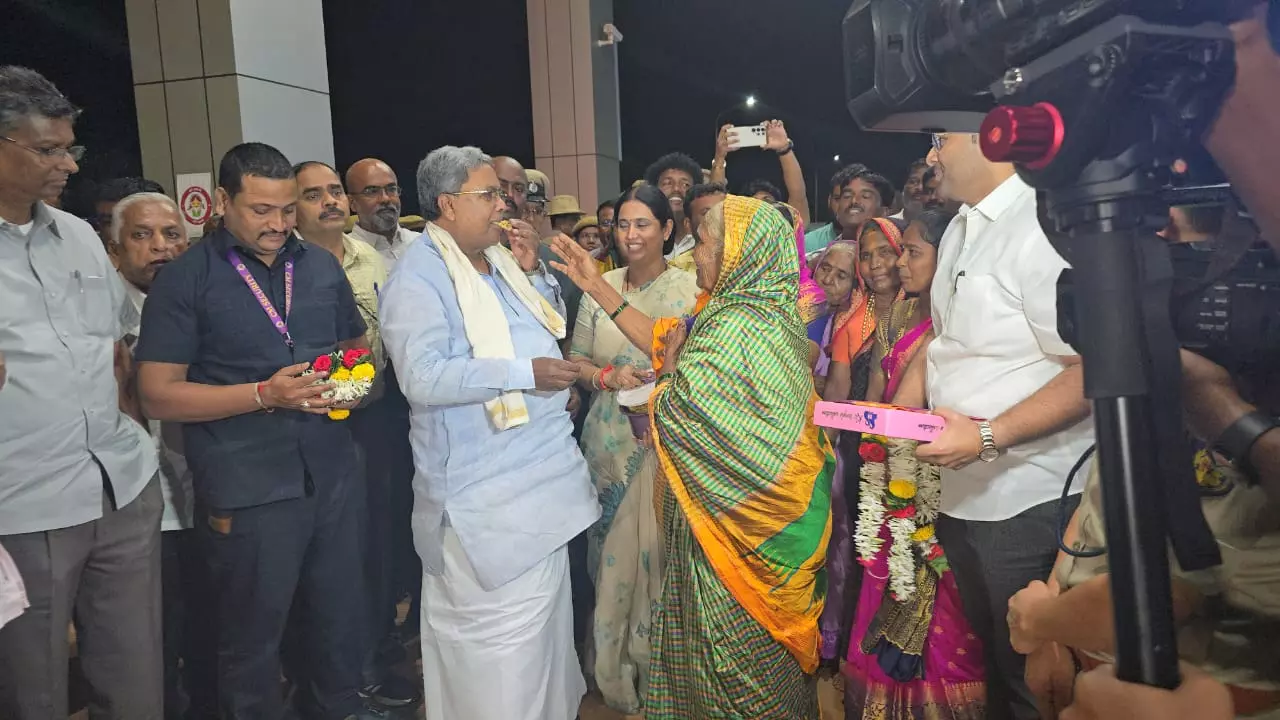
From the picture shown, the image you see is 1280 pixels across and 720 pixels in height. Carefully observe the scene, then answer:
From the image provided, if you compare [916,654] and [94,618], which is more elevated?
[94,618]

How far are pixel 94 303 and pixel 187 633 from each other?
1097 mm

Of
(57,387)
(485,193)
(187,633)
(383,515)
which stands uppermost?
(485,193)

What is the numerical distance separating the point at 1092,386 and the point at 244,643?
2282mm

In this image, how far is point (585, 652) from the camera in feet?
9.42

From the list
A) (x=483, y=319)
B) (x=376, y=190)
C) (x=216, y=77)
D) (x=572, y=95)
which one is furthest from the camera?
(x=572, y=95)

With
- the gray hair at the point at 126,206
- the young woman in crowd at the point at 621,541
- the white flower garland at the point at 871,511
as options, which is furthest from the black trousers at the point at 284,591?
the white flower garland at the point at 871,511

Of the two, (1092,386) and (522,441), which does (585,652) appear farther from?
(1092,386)

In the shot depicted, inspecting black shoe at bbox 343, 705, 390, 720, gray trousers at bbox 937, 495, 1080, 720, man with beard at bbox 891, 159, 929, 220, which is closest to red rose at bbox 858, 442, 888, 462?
gray trousers at bbox 937, 495, 1080, 720

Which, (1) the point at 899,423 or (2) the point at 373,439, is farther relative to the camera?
(2) the point at 373,439

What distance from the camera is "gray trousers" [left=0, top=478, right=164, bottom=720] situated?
187 cm

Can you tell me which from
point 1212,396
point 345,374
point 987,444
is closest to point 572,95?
point 345,374

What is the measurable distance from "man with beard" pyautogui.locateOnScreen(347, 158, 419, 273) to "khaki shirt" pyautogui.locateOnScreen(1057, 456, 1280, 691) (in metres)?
2.91

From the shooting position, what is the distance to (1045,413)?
1.52 meters

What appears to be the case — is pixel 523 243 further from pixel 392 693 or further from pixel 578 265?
pixel 392 693
